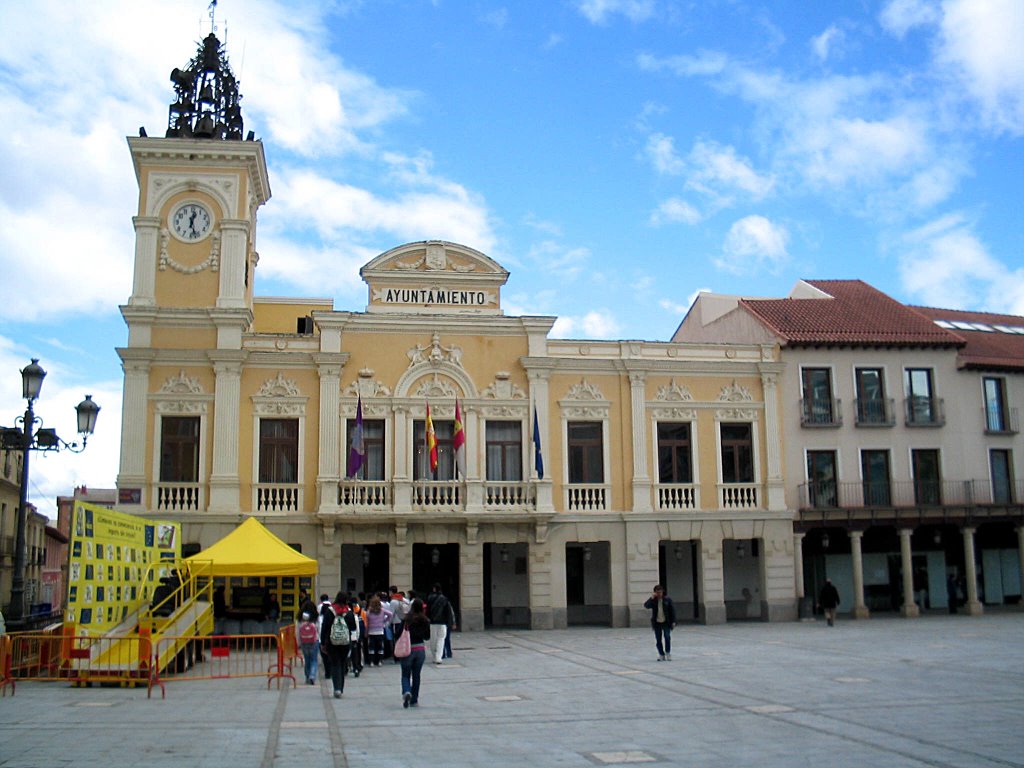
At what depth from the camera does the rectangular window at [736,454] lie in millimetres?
33719

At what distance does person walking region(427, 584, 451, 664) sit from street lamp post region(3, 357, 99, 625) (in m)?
7.57

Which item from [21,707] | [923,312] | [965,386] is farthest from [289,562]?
[923,312]

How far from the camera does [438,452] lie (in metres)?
31.9

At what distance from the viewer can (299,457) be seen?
30781 millimetres

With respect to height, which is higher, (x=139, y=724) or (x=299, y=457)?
(x=299, y=457)

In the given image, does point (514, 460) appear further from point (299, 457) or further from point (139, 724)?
point (139, 724)

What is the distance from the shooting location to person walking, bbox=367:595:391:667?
2183 centimetres

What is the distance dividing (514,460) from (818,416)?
1056cm

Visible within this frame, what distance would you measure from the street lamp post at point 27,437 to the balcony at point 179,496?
8.89 m

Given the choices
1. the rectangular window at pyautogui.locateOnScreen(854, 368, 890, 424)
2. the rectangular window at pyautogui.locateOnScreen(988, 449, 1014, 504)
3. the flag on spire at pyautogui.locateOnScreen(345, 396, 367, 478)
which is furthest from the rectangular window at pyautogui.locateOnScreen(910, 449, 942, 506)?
the flag on spire at pyautogui.locateOnScreen(345, 396, 367, 478)

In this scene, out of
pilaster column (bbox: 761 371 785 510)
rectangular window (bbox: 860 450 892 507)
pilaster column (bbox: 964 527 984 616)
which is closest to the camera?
pilaster column (bbox: 761 371 785 510)

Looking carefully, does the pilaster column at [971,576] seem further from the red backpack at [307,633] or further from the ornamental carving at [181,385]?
the ornamental carving at [181,385]

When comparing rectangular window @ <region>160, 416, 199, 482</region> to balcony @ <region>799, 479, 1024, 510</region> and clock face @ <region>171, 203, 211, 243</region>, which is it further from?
balcony @ <region>799, 479, 1024, 510</region>

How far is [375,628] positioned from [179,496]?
10.4m
